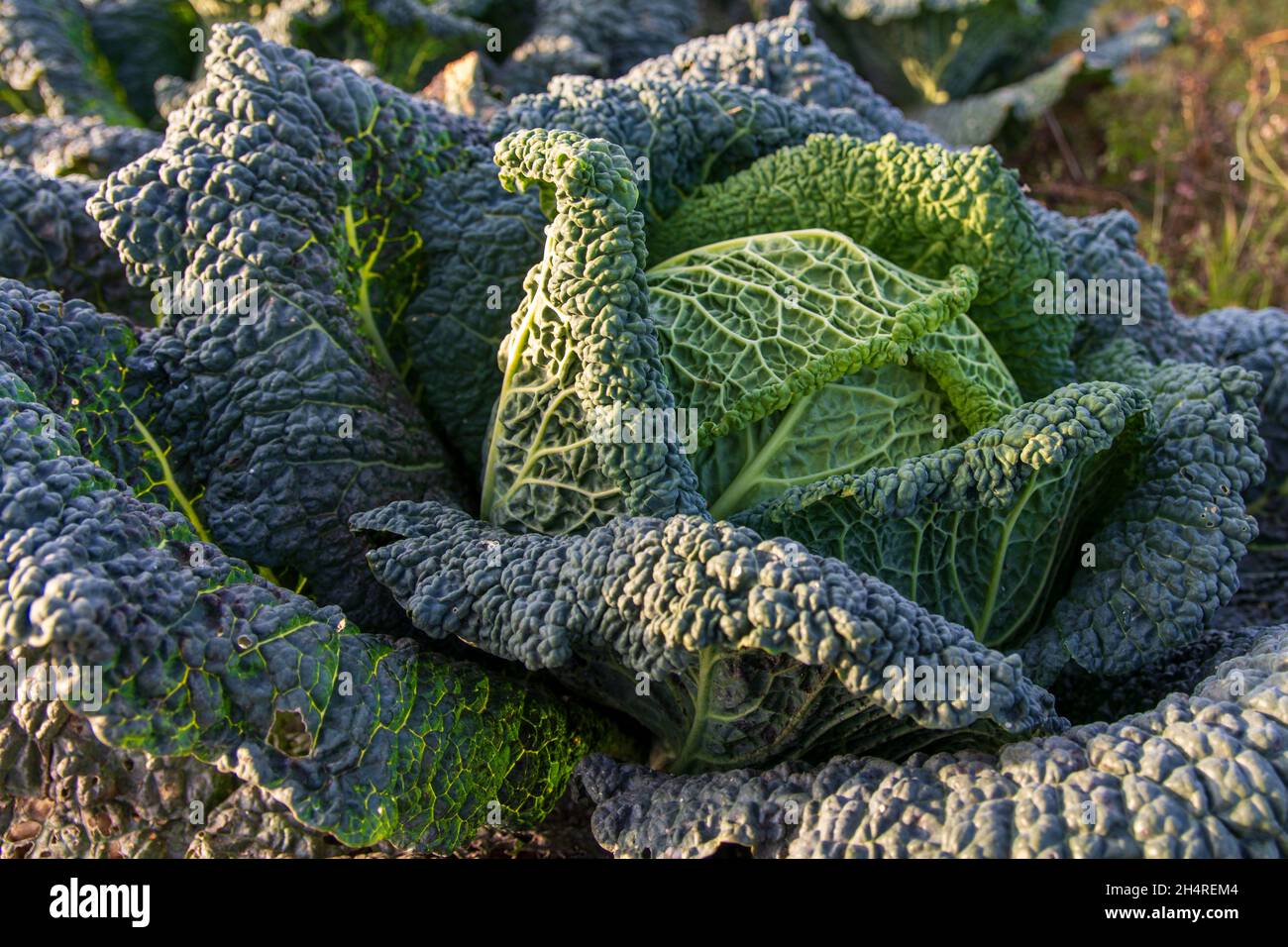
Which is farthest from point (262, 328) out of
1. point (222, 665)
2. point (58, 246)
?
point (222, 665)

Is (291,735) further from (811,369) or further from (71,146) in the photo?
(71,146)

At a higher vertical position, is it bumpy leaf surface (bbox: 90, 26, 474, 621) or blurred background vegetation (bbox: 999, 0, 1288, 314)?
blurred background vegetation (bbox: 999, 0, 1288, 314)

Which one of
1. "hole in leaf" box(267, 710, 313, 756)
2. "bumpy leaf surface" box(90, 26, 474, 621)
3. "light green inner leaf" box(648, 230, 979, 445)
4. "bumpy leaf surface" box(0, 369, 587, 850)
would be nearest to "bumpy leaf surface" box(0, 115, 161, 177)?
"bumpy leaf surface" box(90, 26, 474, 621)

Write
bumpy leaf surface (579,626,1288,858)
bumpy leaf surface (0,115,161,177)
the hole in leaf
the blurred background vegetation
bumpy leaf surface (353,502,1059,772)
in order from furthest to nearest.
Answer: the blurred background vegetation
bumpy leaf surface (0,115,161,177)
the hole in leaf
bumpy leaf surface (353,502,1059,772)
bumpy leaf surface (579,626,1288,858)

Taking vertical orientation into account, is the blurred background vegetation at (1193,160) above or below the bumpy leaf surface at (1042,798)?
above

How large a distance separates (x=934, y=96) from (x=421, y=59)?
3857 millimetres

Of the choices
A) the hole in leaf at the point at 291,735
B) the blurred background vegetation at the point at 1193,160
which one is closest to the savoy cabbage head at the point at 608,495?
the hole in leaf at the point at 291,735

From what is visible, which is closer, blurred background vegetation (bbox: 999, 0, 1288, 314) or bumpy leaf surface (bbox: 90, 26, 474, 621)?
bumpy leaf surface (bbox: 90, 26, 474, 621)

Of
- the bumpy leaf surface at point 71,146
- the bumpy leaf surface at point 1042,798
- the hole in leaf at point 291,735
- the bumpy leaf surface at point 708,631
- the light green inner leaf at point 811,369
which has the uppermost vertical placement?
the bumpy leaf surface at point 71,146

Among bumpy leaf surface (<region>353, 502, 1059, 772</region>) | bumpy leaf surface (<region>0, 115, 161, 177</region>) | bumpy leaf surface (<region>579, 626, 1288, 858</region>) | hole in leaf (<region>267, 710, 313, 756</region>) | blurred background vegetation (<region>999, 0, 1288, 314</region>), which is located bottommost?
bumpy leaf surface (<region>579, 626, 1288, 858</region>)

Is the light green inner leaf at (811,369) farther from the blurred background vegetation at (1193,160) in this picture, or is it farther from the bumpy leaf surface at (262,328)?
the blurred background vegetation at (1193,160)

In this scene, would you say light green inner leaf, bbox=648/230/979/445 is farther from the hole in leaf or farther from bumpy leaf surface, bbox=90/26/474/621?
the hole in leaf

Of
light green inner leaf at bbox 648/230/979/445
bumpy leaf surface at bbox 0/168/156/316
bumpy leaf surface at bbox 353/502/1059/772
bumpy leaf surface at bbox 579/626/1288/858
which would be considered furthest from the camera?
bumpy leaf surface at bbox 0/168/156/316
